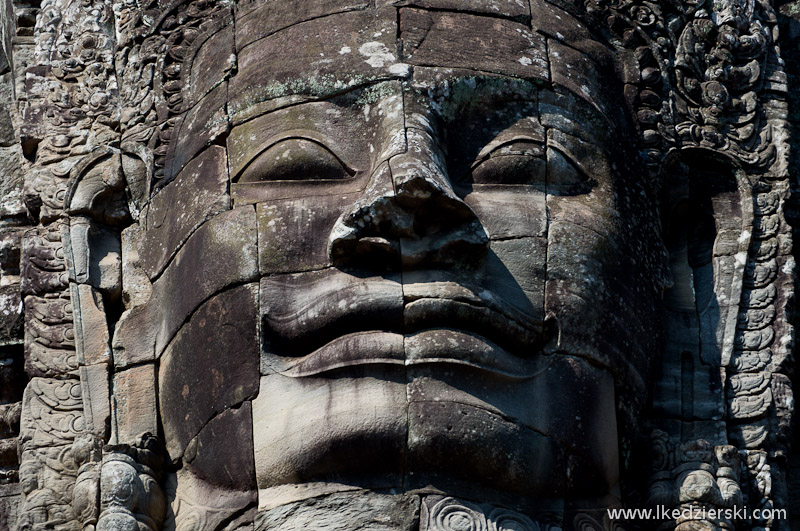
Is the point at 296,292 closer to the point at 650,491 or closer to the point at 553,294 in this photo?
the point at 553,294

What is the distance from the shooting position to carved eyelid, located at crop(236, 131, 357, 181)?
36.5ft

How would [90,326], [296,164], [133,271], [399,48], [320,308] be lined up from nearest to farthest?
[320,308], [296,164], [399,48], [90,326], [133,271]

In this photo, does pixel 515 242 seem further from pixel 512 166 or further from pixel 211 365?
pixel 211 365

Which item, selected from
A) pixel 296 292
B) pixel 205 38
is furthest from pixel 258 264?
pixel 205 38

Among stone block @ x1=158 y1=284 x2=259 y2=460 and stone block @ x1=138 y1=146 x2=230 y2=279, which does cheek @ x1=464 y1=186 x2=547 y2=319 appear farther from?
stone block @ x1=138 y1=146 x2=230 y2=279

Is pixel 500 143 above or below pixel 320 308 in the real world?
above

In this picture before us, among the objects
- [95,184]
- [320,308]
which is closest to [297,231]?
[320,308]

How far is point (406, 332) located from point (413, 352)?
0.13m

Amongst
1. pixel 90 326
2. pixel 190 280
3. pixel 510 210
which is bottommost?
pixel 90 326

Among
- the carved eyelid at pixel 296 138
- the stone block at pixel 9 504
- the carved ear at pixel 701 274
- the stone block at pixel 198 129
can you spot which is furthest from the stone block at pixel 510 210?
the stone block at pixel 9 504

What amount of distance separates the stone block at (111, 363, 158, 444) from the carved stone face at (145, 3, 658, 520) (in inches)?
4.2

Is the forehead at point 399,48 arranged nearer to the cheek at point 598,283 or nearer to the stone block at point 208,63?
the stone block at point 208,63

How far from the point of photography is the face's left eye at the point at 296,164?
1114cm

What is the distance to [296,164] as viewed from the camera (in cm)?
1117
